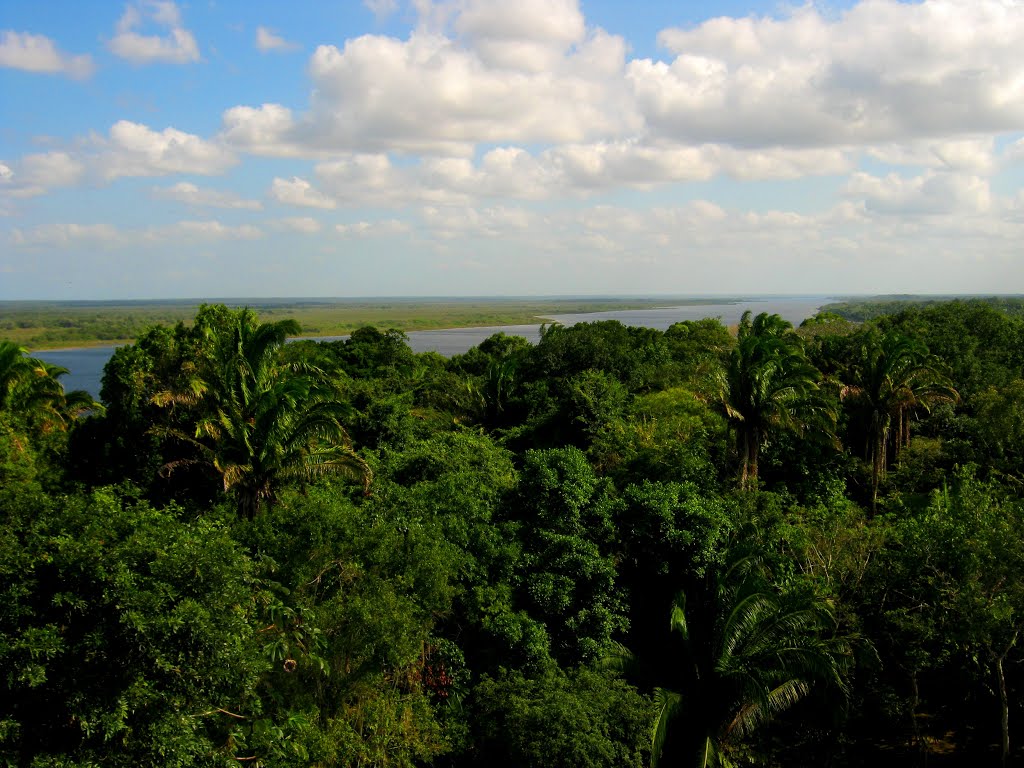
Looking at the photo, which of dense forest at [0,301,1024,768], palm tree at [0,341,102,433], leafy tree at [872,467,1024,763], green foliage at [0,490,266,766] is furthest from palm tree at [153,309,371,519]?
leafy tree at [872,467,1024,763]

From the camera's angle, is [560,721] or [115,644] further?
[560,721]

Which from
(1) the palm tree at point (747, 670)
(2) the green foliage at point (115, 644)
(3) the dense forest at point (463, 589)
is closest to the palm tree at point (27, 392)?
(3) the dense forest at point (463, 589)

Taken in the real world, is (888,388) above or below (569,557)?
above

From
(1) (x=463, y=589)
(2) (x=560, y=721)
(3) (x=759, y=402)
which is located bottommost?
(2) (x=560, y=721)

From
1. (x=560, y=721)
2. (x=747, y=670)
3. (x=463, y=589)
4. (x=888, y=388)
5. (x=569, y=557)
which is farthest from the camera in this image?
Result: (x=888, y=388)

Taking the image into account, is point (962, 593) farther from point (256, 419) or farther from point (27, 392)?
point (27, 392)

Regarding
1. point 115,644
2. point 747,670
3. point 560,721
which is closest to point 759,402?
point 747,670
